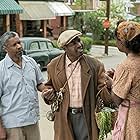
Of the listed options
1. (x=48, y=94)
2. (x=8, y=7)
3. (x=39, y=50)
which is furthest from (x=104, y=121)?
(x=8, y=7)

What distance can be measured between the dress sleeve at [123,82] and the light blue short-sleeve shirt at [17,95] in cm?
114

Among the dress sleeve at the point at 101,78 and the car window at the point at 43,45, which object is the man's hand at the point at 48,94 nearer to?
the dress sleeve at the point at 101,78

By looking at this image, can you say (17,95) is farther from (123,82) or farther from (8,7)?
(8,7)

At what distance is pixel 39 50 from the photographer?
20.0 meters

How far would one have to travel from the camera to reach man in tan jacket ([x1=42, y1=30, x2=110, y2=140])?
4387 millimetres

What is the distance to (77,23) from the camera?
43.4 metres

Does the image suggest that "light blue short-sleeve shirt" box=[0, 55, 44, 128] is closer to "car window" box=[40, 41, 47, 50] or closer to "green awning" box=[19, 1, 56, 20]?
"car window" box=[40, 41, 47, 50]

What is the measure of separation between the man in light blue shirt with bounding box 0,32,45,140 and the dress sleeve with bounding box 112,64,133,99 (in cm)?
114

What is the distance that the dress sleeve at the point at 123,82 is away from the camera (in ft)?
12.0

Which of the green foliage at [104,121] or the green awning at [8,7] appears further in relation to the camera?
the green awning at [8,7]

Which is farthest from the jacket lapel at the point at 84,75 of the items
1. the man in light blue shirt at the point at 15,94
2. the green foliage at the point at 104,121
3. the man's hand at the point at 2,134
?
the man's hand at the point at 2,134

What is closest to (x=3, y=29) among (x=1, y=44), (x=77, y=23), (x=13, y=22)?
(x=13, y=22)

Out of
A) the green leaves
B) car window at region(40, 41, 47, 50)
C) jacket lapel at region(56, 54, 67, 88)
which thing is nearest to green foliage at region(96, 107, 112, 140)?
the green leaves

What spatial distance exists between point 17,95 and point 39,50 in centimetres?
1551
